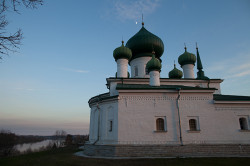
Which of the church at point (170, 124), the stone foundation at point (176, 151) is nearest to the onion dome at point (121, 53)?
the church at point (170, 124)

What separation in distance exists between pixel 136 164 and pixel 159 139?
2.85 m

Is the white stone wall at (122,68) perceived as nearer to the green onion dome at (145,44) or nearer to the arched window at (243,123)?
the green onion dome at (145,44)

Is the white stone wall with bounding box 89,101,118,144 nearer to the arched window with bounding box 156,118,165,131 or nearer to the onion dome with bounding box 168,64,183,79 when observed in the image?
the arched window with bounding box 156,118,165,131

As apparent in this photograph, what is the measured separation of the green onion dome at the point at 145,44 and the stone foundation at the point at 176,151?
30.4 feet

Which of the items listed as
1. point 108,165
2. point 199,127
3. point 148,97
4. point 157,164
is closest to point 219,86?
point 199,127

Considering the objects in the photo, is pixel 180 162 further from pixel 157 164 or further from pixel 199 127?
pixel 199 127

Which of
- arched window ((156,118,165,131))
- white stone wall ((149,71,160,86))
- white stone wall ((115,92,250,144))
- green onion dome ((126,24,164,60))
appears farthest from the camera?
green onion dome ((126,24,164,60))

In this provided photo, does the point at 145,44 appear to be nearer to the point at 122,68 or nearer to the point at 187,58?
the point at 122,68

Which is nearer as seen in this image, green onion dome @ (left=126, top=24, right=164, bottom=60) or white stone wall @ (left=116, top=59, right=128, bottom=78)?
white stone wall @ (left=116, top=59, right=128, bottom=78)

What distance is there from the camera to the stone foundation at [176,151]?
32.0 feet

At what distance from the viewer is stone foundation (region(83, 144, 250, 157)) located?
384 inches

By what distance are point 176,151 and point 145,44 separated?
1004 cm

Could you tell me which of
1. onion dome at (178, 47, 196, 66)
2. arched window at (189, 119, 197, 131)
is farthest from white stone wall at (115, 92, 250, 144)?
onion dome at (178, 47, 196, 66)

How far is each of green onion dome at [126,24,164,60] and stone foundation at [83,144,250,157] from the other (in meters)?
9.26
